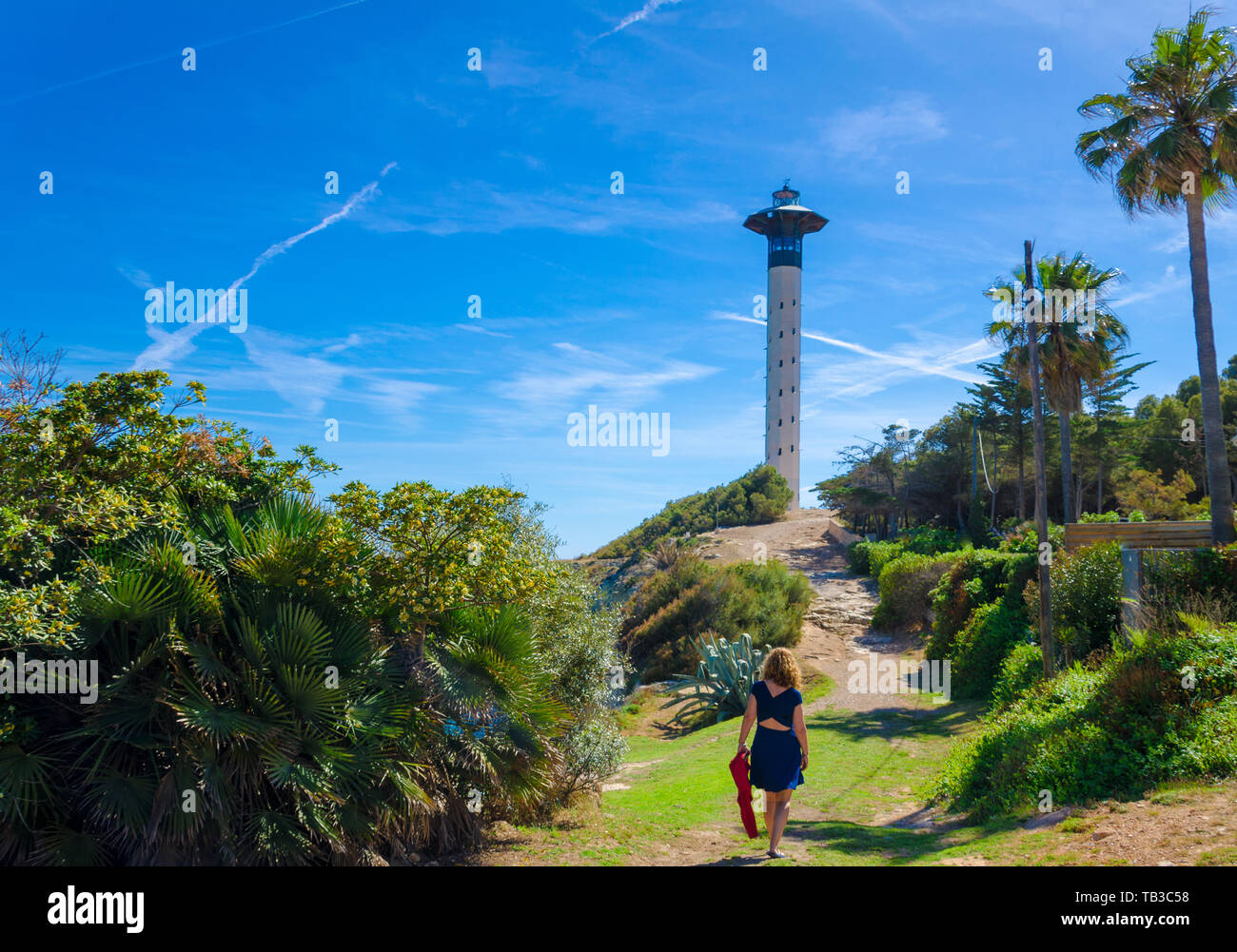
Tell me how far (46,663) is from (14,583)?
31.7 inches

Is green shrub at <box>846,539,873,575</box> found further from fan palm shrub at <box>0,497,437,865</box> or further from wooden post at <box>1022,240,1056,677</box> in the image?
fan palm shrub at <box>0,497,437,865</box>

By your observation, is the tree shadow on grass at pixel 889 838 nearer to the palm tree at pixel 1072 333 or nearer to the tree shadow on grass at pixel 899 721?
the tree shadow on grass at pixel 899 721

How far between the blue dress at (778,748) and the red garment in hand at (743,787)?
0.38 ft

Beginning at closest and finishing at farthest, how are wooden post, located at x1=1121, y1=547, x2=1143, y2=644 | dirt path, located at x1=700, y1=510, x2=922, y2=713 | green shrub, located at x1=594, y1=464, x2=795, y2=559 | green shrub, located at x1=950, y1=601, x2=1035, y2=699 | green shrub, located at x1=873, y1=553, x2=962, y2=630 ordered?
wooden post, located at x1=1121, y1=547, x2=1143, y2=644 < green shrub, located at x1=950, y1=601, x2=1035, y2=699 < dirt path, located at x1=700, y1=510, x2=922, y2=713 < green shrub, located at x1=873, y1=553, x2=962, y2=630 < green shrub, located at x1=594, y1=464, x2=795, y2=559

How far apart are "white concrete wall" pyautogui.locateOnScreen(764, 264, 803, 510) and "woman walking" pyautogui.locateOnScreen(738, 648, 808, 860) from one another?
5580cm

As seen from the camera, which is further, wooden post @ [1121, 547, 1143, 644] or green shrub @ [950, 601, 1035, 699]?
green shrub @ [950, 601, 1035, 699]

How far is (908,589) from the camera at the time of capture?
91.9 feet

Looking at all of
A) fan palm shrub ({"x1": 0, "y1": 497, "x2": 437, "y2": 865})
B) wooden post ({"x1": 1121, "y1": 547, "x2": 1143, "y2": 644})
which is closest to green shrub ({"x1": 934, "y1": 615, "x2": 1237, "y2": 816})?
wooden post ({"x1": 1121, "y1": 547, "x2": 1143, "y2": 644})

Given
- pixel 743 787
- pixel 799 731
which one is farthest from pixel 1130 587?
pixel 743 787

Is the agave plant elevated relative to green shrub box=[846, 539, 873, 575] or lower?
lower

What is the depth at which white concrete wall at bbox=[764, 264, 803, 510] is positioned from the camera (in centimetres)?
6175

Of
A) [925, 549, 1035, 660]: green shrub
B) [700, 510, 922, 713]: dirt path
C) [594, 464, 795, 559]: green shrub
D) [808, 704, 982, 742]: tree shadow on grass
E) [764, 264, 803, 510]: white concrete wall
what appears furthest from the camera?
[764, 264, 803, 510]: white concrete wall

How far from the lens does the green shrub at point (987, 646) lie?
1872cm
